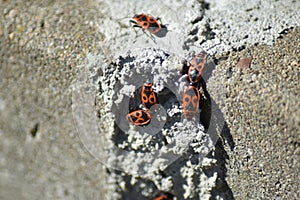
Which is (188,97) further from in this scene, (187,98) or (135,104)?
(135,104)

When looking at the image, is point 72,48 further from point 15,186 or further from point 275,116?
point 275,116

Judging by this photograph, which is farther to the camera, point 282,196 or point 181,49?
point 181,49

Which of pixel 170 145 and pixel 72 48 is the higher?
pixel 72 48

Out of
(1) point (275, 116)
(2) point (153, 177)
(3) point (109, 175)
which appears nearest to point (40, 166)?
(3) point (109, 175)

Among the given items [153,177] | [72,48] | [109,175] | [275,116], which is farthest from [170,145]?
[72,48]

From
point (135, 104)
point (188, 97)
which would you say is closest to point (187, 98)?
point (188, 97)

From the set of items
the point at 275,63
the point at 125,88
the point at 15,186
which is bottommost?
the point at 15,186

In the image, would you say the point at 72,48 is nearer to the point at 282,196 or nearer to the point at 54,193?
the point at 54,193
